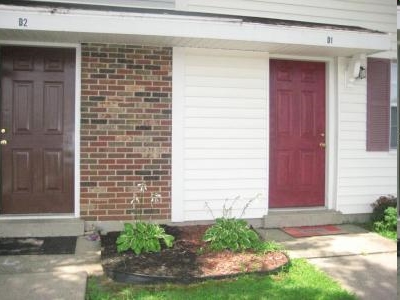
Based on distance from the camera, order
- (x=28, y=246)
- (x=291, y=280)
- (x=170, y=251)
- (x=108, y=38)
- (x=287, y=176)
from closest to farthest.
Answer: (x=291, y=280)
(x=170, y=251)
(x=28, y=246)
(x=108, y=38)
(x=287, y=176)

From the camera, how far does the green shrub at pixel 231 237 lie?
17.7 ft

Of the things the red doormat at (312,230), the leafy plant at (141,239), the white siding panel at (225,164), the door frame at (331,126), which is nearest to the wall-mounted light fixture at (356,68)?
the door frame at (331,126)

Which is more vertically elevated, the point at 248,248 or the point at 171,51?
the point at 171,51

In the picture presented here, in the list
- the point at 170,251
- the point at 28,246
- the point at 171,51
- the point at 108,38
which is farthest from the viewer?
the point at 171,51

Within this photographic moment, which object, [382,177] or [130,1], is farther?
[382,177]

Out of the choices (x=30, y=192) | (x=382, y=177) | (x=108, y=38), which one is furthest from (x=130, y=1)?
(x=382, y=177)

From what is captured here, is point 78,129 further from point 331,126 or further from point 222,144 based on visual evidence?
point 331,126

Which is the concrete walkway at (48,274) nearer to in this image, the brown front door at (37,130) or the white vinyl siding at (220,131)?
the brown front door at (37,130)

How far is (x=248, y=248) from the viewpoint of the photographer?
214 inches

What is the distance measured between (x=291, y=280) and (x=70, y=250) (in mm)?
2518

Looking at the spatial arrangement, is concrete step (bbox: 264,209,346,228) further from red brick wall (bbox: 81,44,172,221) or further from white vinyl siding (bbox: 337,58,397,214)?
red brick wall (bbox: 81,44,172,221)

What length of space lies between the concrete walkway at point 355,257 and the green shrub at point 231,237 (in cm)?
51


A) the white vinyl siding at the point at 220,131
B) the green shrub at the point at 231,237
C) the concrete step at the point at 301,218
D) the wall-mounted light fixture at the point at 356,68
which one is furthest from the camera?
the wall-mounted light fixture at the point at 356,68

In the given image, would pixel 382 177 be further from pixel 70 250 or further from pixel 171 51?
pixel 70 250
